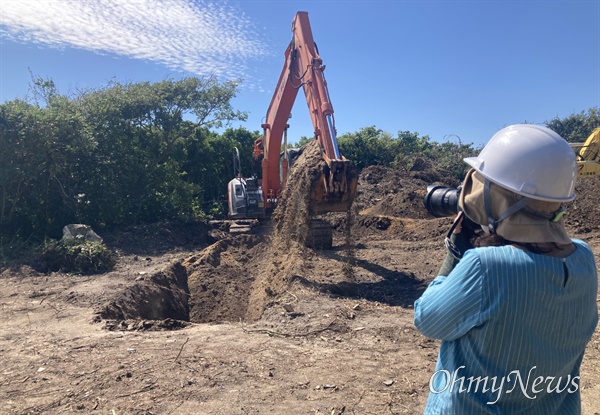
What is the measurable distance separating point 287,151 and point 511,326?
32.6ft

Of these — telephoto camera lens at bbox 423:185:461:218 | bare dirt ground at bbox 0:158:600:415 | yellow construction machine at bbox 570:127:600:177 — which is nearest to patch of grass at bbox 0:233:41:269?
bare dirt ground at bbox 0:158:600:415

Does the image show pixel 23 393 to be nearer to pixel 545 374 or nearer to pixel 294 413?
pixel 294 413

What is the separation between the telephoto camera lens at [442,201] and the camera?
83.4 inches

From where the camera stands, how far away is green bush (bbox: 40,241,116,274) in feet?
31.5

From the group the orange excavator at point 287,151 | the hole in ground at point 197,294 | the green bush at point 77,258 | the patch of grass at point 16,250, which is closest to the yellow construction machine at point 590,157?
the orange excavator at point 287,151

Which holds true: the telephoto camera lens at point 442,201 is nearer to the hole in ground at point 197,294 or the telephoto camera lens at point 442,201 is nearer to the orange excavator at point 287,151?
the hole in ground at point 197,294

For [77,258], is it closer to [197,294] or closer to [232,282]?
[197,294]

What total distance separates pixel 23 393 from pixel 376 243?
33.0 ft

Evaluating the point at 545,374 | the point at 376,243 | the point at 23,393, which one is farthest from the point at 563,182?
the point at 376,243

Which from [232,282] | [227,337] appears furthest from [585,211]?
[227,337]

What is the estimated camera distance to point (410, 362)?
177 inches

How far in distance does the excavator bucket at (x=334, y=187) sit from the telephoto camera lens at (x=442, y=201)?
541 cm

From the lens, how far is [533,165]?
4.73ft

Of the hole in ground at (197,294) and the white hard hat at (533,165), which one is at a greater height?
the white hard hat at (533,165)
